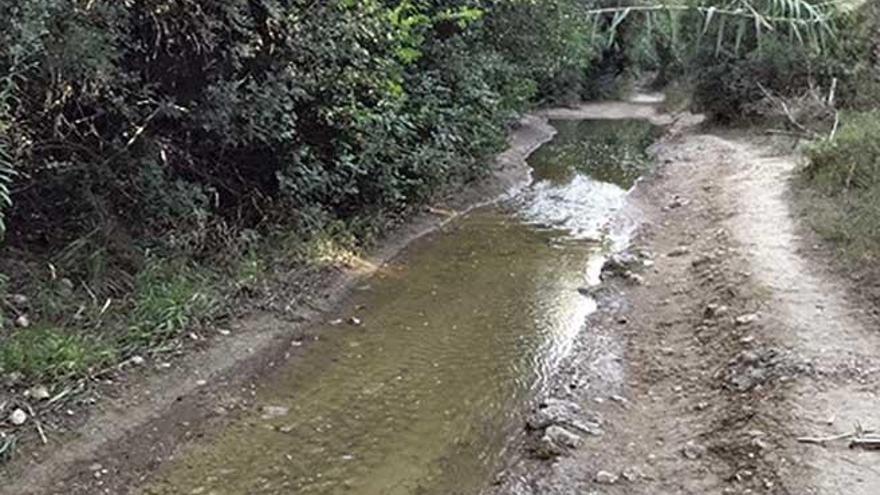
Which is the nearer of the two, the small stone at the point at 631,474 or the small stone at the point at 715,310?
the small stone at the point at 631,474

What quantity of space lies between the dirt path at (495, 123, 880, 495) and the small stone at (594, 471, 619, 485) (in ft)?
0.03

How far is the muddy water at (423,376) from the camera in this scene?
527 centimetres

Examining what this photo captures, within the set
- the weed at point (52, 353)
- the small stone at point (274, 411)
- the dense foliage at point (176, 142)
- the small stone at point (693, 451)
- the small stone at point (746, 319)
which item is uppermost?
the dense foliage at point (176, 142)

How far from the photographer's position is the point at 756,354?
20.8 feet

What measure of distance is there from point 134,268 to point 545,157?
12.9 m

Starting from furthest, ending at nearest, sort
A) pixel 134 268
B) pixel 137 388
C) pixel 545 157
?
pixel 545 157 < pixel 134 268 < pixel 137 388

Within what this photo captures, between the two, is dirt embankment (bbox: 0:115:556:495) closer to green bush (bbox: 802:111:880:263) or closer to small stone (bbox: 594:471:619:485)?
small stone (bbox: 594:471:619:485)

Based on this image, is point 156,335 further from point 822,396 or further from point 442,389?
point 822,396

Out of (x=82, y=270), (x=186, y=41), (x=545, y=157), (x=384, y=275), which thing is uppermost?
(x=186, y=41)

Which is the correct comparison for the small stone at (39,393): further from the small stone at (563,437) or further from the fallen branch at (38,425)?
the small stone at (563,437)

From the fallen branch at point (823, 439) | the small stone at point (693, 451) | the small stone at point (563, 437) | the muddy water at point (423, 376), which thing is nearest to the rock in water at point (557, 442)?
the small stone at point (563, 437)

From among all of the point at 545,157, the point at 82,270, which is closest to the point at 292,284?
the point at 82,270

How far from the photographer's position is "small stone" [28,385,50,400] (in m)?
5.39

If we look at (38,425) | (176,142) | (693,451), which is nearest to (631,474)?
(693,451)
